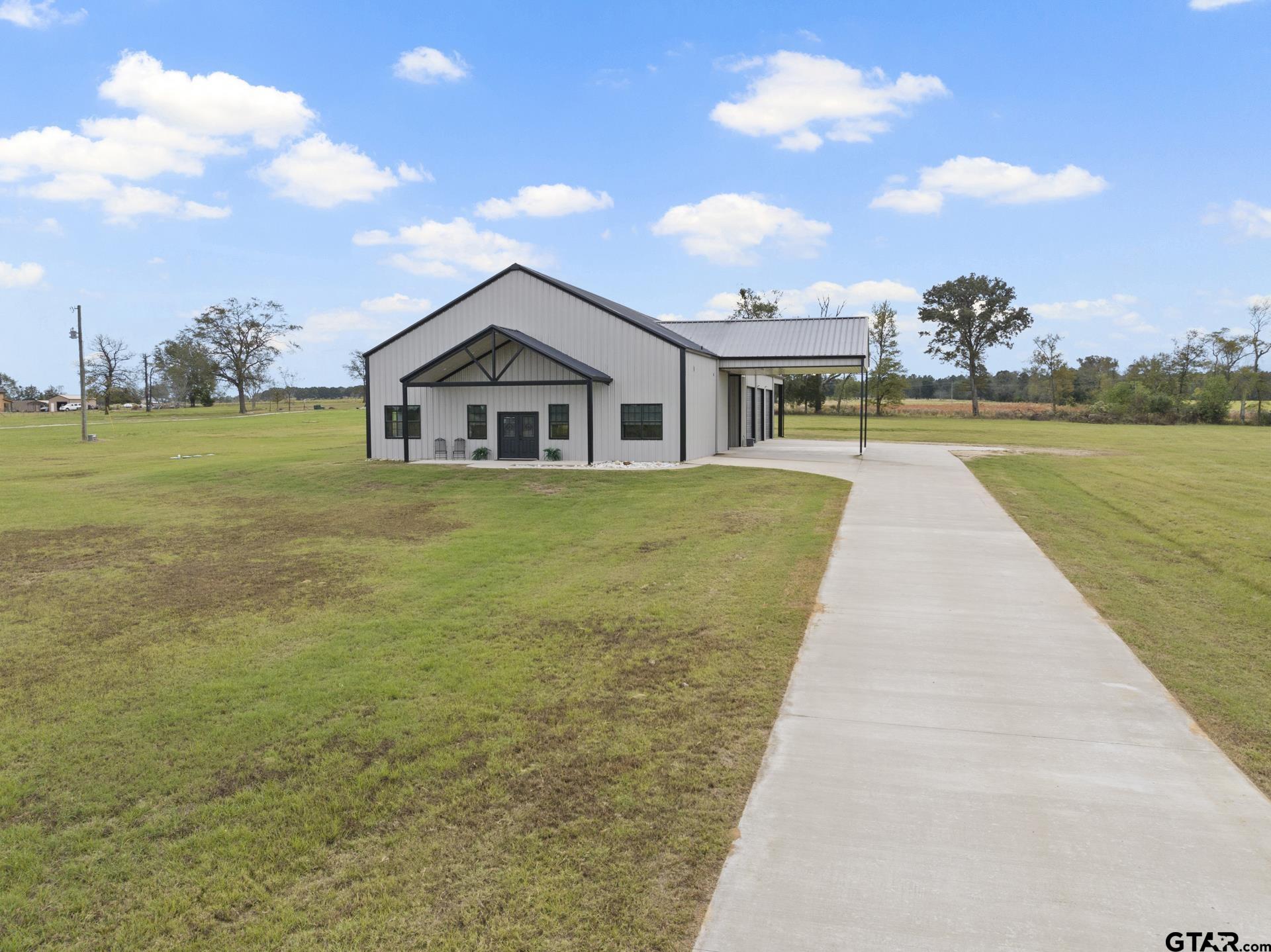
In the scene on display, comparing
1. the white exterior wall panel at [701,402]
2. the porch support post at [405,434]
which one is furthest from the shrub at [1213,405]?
the porch support post at [405,434]

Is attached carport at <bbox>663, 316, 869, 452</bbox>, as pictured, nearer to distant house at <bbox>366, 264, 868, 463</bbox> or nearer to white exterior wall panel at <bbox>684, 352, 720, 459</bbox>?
distant house at <bbox>366, 264, 868, 463</bbox>

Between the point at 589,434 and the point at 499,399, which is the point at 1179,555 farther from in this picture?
the point at 499,399

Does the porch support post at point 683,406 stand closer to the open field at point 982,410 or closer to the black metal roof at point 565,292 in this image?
the black metal roof at point 565,292

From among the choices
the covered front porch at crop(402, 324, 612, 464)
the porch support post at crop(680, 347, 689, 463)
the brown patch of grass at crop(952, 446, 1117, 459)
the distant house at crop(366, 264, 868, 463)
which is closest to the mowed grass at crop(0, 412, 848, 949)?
the porch support post at crop(680, 347, 689, 463)

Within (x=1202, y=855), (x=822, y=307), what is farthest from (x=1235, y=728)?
(x=822, y=307)

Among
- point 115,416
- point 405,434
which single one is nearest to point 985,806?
point 405,434

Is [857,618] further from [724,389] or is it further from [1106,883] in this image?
[724,389]

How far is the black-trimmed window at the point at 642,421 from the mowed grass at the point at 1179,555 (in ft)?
32.3

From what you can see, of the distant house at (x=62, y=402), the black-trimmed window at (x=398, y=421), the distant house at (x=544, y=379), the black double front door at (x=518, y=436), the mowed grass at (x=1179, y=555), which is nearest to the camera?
the mowed grass at (x=1179, y=555)

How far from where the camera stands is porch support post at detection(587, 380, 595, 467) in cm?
2492

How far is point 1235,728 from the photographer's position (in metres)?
5.40

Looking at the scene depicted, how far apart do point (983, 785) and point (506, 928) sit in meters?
2.84

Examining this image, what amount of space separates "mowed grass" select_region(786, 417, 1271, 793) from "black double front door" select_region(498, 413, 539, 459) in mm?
14043

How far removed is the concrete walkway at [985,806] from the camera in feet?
11.3
